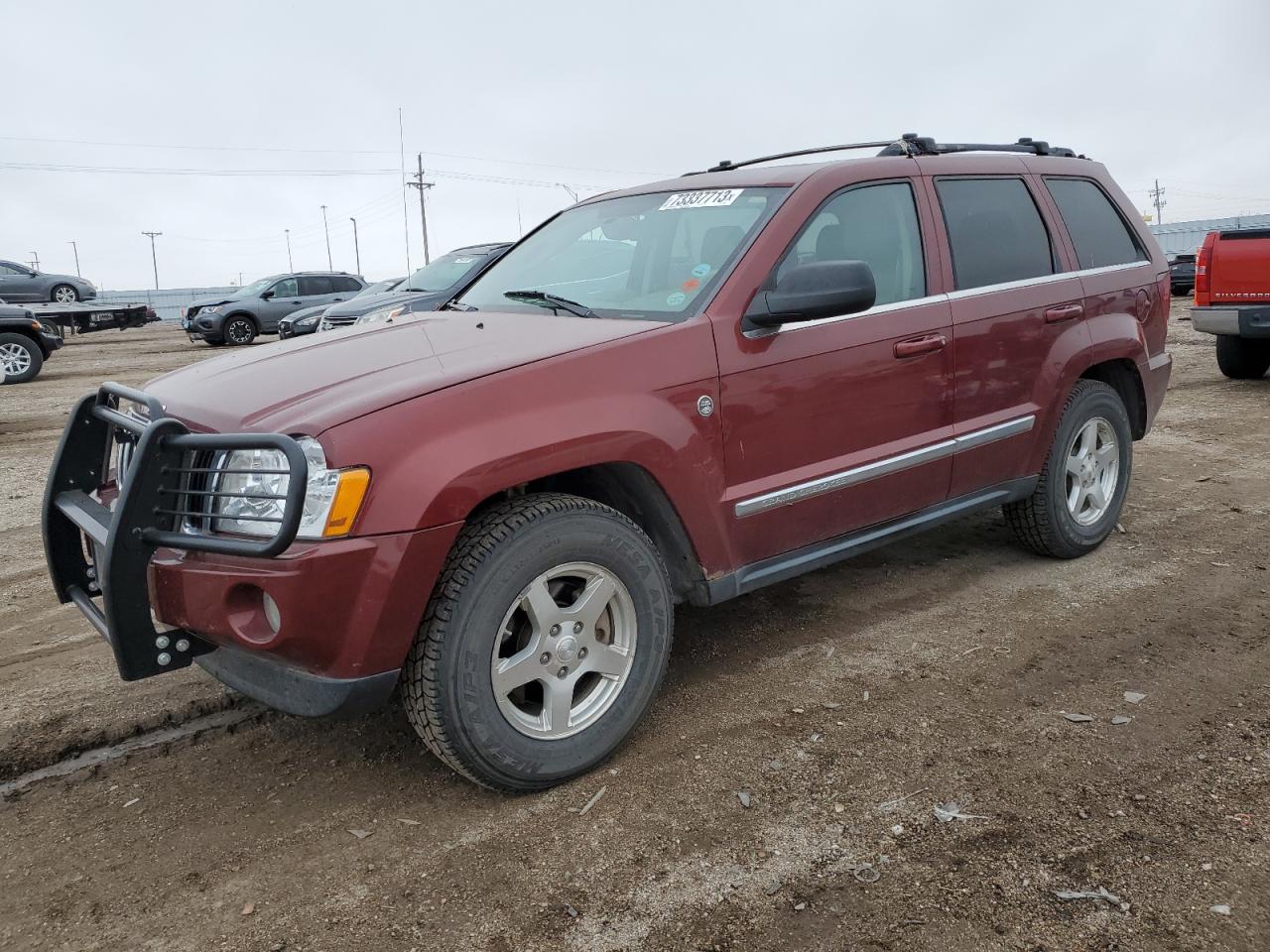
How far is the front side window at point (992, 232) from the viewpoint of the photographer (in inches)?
158

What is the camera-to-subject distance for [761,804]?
2.77 metres

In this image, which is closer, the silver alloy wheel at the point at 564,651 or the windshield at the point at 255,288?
the silver alloy wheel at the point at 564,651

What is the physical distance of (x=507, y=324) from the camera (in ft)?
11.1

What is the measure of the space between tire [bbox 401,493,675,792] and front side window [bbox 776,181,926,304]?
4.41 feet

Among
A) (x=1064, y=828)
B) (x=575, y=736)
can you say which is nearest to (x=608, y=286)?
(x=575, y=736)

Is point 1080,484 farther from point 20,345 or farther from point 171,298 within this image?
point 171,298

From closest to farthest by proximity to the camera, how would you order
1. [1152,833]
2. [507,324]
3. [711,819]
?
[1152,833] → [711,819] → [507,324]

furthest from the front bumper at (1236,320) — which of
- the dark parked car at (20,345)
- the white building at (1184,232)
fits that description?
the white building at (1184,232)

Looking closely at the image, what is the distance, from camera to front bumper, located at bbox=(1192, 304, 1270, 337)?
884 cm

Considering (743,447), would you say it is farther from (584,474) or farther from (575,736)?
(575,736)

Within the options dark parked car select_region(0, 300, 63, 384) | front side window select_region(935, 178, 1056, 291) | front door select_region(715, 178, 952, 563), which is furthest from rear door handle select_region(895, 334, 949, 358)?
dark parked car select_region(0, 300, 63, 384)

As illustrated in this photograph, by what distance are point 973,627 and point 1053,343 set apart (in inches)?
51.3

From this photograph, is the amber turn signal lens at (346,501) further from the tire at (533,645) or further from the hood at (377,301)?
the hood at (377,301)

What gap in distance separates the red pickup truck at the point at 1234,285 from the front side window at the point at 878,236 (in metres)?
6.69
